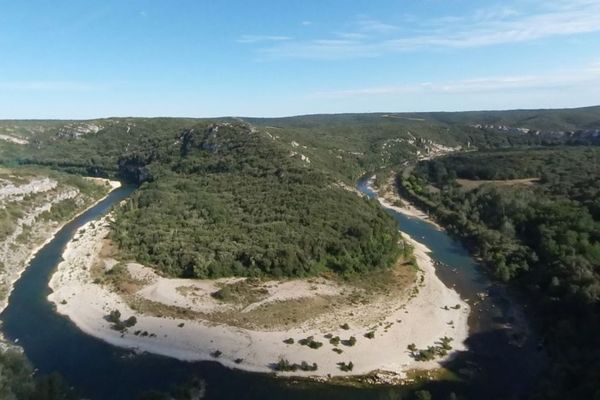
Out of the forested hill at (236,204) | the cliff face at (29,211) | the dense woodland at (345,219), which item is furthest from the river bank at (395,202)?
the cliff face at (29,211)

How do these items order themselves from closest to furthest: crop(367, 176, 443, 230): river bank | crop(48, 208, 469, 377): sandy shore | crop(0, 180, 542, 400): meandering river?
crop(0, 180, 542, 400): meandering river, crop(48, 208, 469, 377): sandy shore, crop(367, 176, 443, 230): river bank

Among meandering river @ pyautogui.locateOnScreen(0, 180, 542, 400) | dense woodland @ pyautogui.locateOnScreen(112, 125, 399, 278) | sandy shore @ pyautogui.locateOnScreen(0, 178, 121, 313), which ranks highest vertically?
dense woodland @ pyautogui.locateOnScreen(112, 125, 399, 278)

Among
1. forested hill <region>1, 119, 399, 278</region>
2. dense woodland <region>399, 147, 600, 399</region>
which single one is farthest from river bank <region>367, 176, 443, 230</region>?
forested hill <region>1, 119, 399, 278</region>

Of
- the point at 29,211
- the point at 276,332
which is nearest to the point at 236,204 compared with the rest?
the point at 29,211

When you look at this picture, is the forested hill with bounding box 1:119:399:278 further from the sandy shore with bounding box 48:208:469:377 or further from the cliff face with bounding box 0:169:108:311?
the cliff face with bounding box 0:169:108:311

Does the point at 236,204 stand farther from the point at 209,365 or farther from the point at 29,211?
the point at 209,365

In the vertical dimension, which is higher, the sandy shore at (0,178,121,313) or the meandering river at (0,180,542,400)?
the sandy shore at (0,178,121,313)

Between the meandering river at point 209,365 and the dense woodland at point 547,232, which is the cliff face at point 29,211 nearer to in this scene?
the meandering river at point 209,365

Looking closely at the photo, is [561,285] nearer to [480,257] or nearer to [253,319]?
[480,257]

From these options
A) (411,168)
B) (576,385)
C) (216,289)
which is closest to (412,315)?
(576,385)
